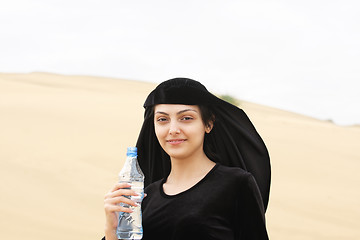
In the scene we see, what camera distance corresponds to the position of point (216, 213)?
2527 mm

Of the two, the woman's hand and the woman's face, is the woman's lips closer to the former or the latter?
the woman's face

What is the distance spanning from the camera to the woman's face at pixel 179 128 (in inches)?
105

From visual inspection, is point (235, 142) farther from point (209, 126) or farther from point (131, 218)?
point (131, 218)

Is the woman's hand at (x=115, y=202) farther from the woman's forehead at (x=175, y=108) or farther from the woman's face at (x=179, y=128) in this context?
the woman's forehead at (x=175, y=108)

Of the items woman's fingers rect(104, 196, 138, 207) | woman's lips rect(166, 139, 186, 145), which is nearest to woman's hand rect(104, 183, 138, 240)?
woman's fingers rect(104, 196, 138, 207)
